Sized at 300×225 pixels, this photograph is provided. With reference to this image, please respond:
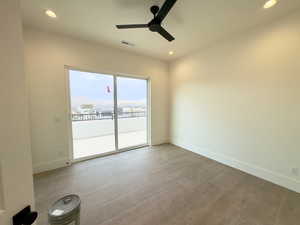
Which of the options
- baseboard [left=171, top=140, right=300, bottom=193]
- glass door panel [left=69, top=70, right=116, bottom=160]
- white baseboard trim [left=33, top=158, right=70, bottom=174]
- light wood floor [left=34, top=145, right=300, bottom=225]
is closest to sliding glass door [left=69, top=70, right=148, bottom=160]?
glass door panel [left=69, top=70, right=116, bottom=160]

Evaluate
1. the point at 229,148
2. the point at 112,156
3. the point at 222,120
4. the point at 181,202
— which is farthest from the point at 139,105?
the point at 181,202

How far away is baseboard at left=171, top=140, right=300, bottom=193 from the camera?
2.20 m

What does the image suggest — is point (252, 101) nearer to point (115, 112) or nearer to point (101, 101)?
point (115, 112)

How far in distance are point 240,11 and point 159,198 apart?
3.10 meters

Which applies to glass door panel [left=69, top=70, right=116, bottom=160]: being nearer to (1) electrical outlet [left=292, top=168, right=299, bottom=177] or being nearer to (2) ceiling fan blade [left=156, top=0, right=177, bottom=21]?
(2) ceiling fan blade [left=156, top=0, right=177, bottom=21]

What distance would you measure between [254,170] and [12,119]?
136 inches

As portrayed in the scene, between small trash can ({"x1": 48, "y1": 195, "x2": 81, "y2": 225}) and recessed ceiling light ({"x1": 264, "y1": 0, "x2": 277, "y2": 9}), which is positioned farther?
recessed ceiling light ({"x1": 264, "y1": 0, "x2": 277, "y2": 9})

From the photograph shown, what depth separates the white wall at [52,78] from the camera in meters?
2.57

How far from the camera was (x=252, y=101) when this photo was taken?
2.61m

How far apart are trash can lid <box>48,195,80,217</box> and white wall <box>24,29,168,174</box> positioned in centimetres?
210

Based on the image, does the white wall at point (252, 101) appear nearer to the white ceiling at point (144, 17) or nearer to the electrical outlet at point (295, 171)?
the electrical outlet at point (295, 171)

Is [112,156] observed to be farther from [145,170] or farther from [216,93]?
[216,93]

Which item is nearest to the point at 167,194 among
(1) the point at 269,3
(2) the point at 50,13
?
(1) the point at 269,3

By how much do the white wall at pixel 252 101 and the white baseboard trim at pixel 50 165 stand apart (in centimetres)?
319
